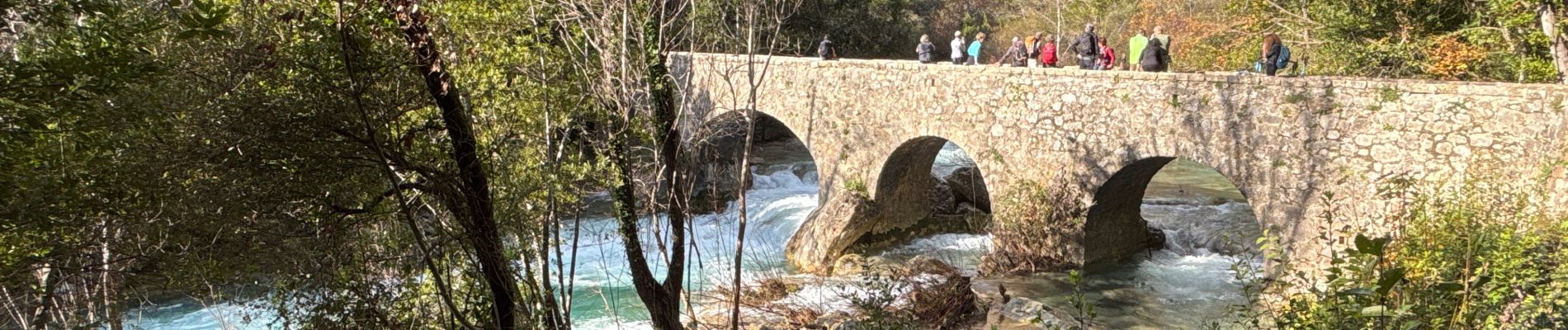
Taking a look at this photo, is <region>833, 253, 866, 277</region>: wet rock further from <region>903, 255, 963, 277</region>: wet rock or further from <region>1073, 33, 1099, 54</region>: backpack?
<region>1073, 33, 1099, 54</region>: backpack

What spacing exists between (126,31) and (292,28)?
73 cm

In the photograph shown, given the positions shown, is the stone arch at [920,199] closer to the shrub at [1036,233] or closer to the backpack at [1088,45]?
the shrub at [1036,233]

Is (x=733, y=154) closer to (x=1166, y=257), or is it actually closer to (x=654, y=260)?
(x=654, y=260)

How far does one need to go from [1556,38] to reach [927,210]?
896 centimetres

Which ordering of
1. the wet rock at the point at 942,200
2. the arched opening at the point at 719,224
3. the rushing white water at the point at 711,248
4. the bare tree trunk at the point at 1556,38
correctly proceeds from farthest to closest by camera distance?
the wet rock at the point at 942,200, the rushing white water at the point at 711,248, the arched opening at the point at 719,224, the bare tree trunk at the point at 1556,38

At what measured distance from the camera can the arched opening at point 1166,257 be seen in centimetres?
1209

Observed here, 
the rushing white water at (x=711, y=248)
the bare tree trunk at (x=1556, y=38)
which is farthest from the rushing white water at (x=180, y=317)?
the bare tree trunk at (x=1556, y=38)

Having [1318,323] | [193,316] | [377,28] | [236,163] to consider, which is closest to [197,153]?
[236,163]

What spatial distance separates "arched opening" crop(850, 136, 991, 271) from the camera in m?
16.3

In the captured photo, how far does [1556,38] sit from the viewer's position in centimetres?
1067

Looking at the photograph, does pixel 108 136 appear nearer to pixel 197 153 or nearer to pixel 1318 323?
pixel 197 153

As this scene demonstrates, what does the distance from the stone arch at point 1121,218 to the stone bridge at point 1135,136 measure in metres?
0.03

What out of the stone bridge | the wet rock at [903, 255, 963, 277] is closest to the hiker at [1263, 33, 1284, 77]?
the stone bridge

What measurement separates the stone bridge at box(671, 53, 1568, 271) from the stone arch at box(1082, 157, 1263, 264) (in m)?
0.03
